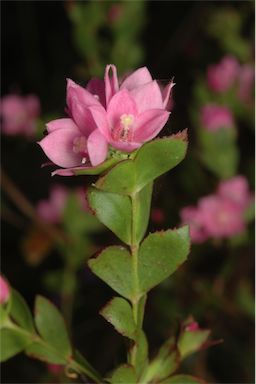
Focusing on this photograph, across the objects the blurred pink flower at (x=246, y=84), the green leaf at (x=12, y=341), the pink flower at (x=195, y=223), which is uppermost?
the green leaf at (x=12, y=341)

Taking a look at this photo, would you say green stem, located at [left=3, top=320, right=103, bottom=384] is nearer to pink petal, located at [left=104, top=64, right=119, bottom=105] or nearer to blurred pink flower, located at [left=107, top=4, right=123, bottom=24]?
pink petal, located at [left=104, top=64, right=119, bottom=105]

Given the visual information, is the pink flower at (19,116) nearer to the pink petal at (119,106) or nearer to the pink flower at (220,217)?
the pink flower at (220,217)

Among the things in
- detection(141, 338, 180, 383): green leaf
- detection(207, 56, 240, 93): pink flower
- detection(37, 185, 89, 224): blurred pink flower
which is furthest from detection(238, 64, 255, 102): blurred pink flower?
detection(141, 338, 180, 383): green leaf

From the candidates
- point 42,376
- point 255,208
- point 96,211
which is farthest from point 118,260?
point 255,208

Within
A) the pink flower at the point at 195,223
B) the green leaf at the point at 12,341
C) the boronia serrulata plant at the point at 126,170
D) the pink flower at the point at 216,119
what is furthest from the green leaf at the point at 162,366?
the pink flower at the point at 216,119

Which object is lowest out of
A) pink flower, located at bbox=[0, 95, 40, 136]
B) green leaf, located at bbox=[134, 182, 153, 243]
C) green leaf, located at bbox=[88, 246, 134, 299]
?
pink flower, located at bbox=[0, 95, 40, 136]

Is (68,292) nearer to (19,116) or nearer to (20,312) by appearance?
(19,116)
